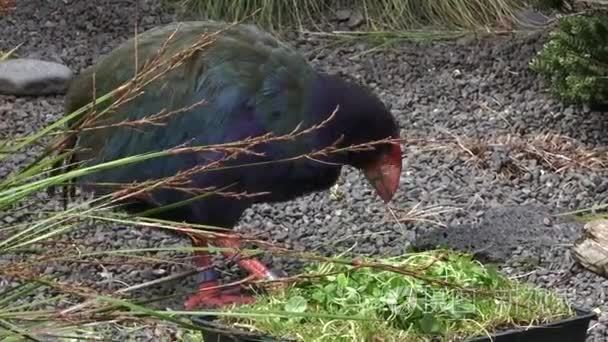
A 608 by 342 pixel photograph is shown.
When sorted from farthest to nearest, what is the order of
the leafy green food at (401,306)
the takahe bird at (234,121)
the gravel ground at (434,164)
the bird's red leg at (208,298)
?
the gravel ground at (434,164), the takahe bird at (234,121), the bird's red leg at (208,298), the leafy green food at (401,306)

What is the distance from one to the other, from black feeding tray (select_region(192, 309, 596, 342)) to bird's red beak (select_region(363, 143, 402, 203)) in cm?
122

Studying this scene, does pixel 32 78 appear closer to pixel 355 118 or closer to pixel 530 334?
pixel 355 118

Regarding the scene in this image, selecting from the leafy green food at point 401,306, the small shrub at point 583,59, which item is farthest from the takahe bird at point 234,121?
the small shrub at point 583,59

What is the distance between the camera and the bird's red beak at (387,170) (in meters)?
3.68

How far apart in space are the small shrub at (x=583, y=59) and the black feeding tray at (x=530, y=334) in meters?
2.63

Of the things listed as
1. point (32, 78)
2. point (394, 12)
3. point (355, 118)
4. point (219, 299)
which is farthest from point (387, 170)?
point (394, 12)

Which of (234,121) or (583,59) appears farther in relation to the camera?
(583,59)

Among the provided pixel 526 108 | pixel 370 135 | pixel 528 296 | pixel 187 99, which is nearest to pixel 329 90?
pixel 370 135

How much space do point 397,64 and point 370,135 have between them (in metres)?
2.62

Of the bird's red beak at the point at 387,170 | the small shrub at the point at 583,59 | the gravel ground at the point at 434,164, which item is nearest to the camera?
the bird's red beak at the point at 387,170

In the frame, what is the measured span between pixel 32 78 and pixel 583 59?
2456 mm

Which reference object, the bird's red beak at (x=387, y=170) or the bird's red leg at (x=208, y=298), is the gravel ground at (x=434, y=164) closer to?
the bird's red leg at (x=208, y=298)

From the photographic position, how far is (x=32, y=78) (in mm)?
5586

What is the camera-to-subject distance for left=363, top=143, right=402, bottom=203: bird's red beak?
3678mm
